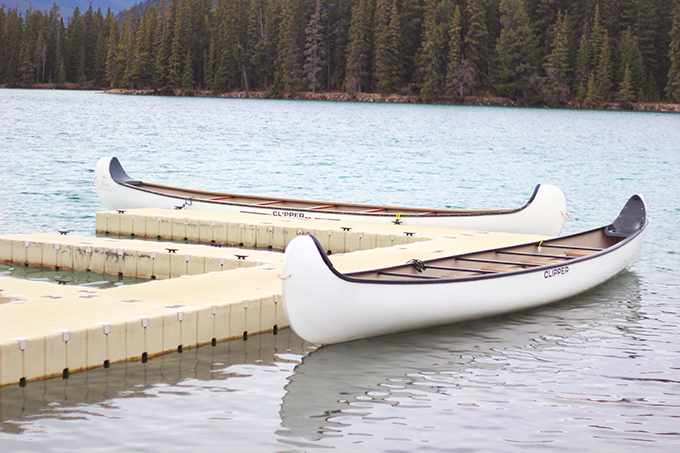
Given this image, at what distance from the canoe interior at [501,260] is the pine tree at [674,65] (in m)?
109

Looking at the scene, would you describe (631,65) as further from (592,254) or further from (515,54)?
(592,254)

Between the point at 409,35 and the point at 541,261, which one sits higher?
the point at 409,35

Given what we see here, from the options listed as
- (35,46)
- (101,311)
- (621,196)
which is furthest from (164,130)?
(35,46)

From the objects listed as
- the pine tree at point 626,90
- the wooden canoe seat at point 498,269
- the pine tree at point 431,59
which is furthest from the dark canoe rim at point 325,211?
the pine tree at point 431,59

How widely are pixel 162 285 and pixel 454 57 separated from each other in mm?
117552

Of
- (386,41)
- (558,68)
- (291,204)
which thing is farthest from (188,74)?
(291,204)

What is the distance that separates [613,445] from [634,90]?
11952 centimetres

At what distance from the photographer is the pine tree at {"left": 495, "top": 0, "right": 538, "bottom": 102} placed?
404 feet

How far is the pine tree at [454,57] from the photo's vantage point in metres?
125

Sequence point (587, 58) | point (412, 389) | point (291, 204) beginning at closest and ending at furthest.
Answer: point (412, 389), point (291, 204), point (587, 58)

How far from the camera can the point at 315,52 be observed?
438 feet

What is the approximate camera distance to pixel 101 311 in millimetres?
9555

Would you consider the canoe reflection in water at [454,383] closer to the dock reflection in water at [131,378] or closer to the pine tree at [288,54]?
the dock reflection in water at [131,378]

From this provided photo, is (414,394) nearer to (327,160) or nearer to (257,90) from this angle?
(327,160)
